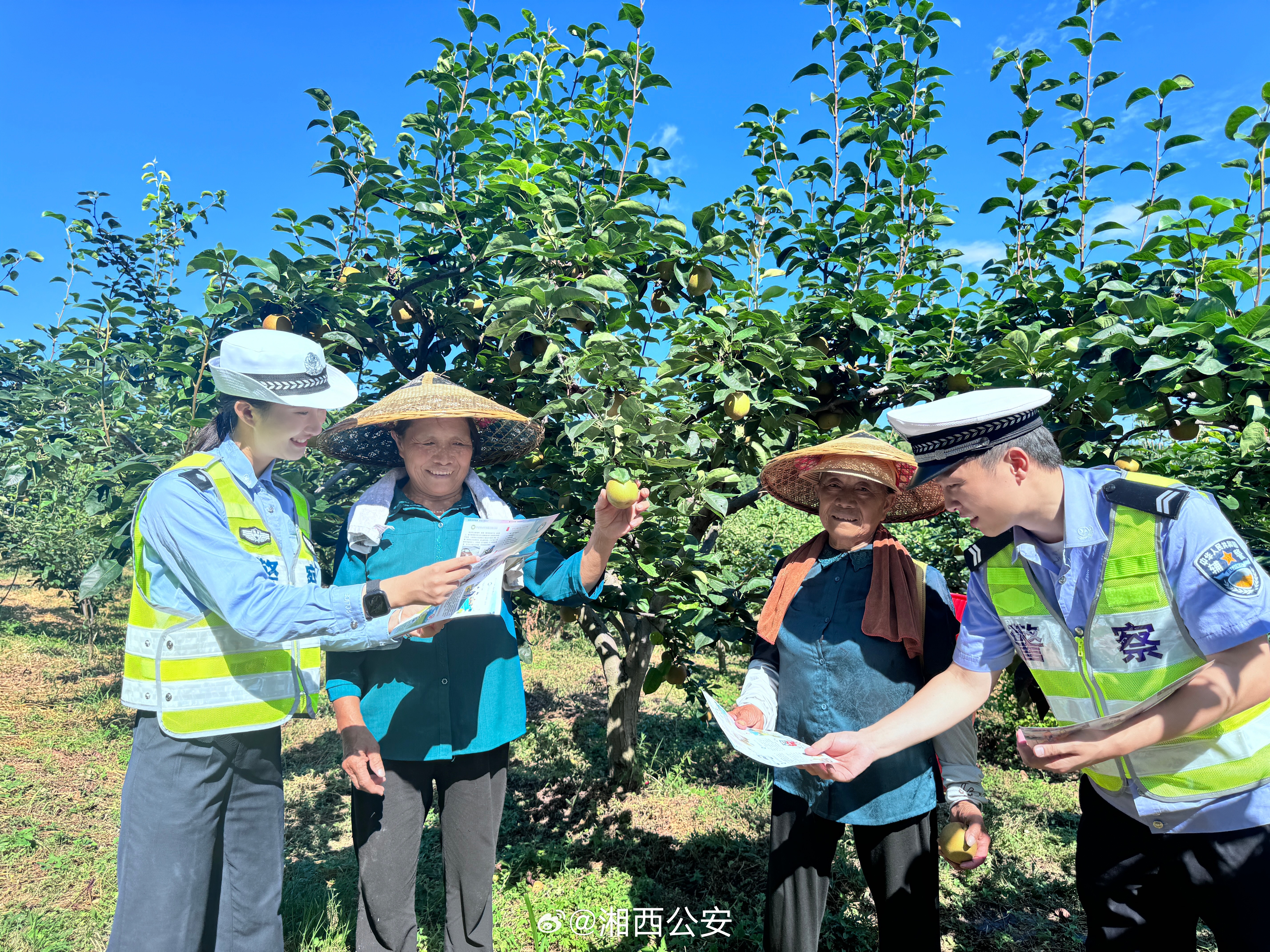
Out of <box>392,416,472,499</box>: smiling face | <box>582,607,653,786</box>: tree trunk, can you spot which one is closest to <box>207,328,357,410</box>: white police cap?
<box>392,416,472,499</box>: smiling face

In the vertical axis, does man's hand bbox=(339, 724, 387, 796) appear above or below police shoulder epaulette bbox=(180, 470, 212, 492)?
below

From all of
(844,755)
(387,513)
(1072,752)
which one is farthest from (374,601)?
(1072,752)

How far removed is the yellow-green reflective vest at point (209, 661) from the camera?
5.11 feet

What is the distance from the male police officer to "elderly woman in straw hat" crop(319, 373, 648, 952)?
895mm

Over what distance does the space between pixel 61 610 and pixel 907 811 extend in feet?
48.0

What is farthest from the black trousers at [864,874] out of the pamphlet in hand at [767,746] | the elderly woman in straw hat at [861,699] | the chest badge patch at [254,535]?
the chest badge patch at [254,535]

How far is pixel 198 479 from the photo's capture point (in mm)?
1602

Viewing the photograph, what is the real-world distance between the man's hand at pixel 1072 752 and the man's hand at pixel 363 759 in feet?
5.16

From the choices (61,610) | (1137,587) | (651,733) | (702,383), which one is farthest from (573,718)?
(61,610)

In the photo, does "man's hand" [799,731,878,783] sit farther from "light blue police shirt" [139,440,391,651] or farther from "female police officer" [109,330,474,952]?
"light blue police shirt" [139,440,391,651]

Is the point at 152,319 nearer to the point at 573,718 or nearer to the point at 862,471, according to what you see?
the point at 862,471

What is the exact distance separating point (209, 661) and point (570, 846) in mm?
2801

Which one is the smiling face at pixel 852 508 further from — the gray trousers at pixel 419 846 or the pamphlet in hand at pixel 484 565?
the gray trousers at pixel 419 846

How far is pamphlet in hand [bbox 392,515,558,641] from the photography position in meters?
1.69
